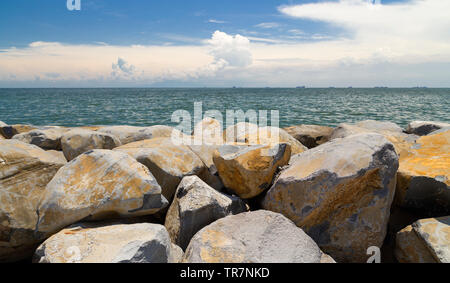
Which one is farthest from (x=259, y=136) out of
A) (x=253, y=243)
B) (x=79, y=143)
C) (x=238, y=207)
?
(x=79, y=143)

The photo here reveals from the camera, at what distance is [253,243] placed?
287 centimetres

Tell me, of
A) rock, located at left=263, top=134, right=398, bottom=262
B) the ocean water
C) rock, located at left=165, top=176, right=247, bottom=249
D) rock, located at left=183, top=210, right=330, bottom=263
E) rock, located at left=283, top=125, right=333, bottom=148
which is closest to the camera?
rock, located at left=183, top=210, right=330, bottom=263

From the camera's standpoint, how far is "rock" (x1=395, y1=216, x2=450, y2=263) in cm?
290

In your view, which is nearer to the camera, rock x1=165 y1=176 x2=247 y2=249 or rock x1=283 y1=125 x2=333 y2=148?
rock x1=165 y1=176 x2=247 y2=249

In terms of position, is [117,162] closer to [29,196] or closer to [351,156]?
[29,196]

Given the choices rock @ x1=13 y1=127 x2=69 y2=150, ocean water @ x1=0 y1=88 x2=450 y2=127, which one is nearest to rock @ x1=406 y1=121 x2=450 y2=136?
ocean water @ x1=0 y1=88 x2=450 y2=127

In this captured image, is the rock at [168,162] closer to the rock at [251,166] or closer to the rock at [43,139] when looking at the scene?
the rock at [251,166]

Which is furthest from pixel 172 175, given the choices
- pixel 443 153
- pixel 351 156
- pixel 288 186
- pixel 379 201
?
pixel 443 153

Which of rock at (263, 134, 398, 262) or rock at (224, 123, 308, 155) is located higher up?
rock at (224, 123, 308, 155)

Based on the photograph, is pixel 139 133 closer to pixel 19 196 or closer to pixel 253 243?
pixel 19 196

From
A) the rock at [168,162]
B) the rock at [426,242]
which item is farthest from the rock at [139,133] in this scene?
the rock at [426,242]

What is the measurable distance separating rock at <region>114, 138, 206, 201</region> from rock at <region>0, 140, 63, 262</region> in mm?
1010

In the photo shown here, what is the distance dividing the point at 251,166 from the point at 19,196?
269 centimetres

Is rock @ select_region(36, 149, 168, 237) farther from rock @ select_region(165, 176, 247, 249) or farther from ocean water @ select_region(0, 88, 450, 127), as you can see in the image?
ocean water @ select_region(0, 88, 450, 127)
